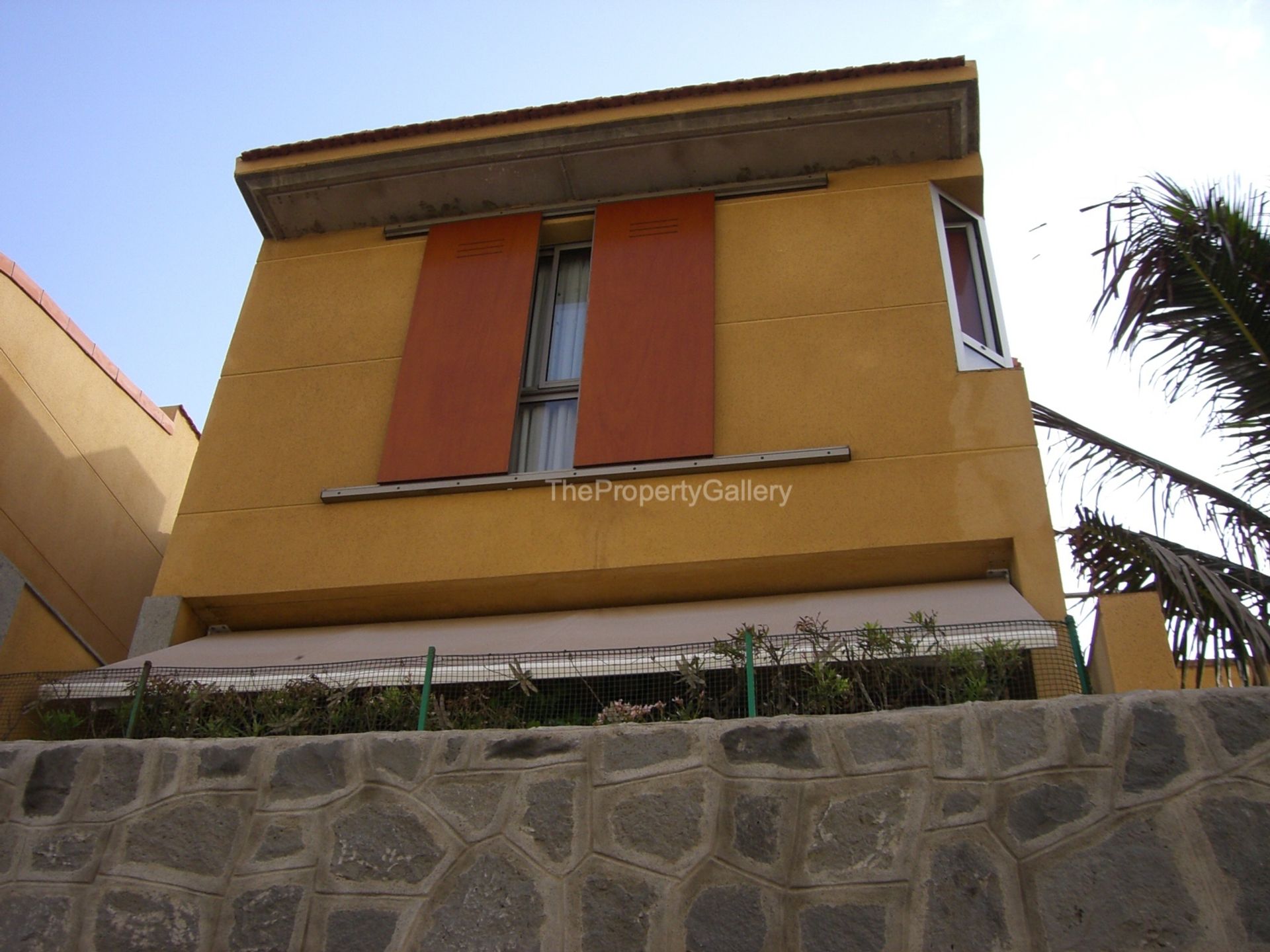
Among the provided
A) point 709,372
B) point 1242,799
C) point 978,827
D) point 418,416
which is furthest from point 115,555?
point 1242,799

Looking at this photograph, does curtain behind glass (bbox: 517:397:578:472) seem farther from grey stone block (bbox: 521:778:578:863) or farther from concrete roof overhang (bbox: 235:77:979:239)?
grey stone block (bbox: 521:778:578:863)

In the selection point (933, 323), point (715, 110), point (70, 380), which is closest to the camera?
point (933, 323)

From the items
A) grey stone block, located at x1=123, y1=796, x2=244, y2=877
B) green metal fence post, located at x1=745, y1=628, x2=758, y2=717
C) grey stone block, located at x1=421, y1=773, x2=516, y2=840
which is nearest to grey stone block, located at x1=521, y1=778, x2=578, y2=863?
grey stone block, located at x1=421, y1=773, x2=516, y2=840

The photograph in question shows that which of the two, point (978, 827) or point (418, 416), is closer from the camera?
point (978, 827)

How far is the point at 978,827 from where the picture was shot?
505 centimetres

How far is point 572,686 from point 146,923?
8.76 feet

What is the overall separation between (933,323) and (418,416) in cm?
407

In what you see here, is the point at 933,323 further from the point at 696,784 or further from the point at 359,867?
the point at 359,867

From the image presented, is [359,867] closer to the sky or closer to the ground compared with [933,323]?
closer to the ground

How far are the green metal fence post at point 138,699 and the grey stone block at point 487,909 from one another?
2.35 m

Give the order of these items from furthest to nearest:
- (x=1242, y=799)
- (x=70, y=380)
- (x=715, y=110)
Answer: (x=70, y=380), (x=715, y=110), (x=1242, y=799)

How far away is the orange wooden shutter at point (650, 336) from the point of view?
870 cm

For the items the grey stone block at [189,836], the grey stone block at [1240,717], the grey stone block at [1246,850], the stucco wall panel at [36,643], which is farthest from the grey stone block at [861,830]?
the stucco wall panel at [36,643]

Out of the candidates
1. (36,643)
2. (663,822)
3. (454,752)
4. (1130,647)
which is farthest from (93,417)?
(1130,647)
